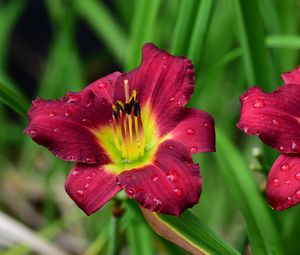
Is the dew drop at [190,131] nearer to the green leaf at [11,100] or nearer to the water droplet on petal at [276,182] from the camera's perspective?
the water droplet on petal at [276,182]

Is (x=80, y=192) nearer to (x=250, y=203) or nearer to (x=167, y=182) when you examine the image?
(x=167, y=182)

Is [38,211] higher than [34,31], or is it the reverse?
[34,31]

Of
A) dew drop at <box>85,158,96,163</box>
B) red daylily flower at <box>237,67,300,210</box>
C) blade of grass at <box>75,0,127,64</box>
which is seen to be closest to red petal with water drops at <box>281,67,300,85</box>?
red daylily flower at <box>237,67,300,210</box>

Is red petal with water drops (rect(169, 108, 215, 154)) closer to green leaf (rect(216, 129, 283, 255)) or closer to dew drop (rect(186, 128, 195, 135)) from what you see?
dew drop (rect(186, 128, 195, 135))

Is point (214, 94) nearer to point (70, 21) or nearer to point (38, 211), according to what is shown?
point (70, 21)

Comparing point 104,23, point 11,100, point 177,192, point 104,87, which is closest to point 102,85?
point 104,87

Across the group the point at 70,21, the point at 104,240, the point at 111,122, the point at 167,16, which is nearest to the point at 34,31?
the point at 167,16
